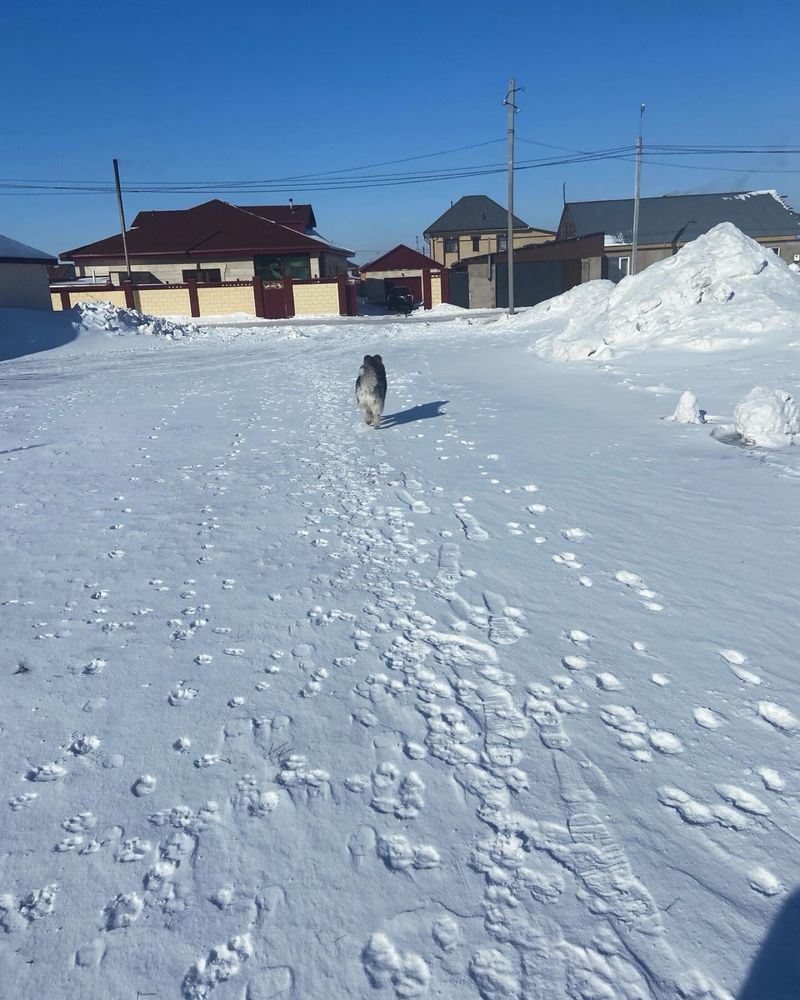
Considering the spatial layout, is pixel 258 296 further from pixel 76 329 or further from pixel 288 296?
pixel 76 329

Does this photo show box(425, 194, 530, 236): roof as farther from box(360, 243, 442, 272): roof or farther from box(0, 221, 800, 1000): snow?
box(0, 221, 800, 1000): snow

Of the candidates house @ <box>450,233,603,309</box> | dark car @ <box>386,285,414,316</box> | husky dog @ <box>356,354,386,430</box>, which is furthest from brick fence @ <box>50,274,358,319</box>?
husky dog @ <box>356,354,386,430</box>

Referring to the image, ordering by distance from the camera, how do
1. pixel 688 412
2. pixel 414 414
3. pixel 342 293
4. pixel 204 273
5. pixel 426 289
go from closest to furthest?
pixel 688 412
pixel 414 414
pixel 342 293
pixel 204 273
pixel 426 289

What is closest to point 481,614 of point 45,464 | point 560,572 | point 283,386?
point 560,572

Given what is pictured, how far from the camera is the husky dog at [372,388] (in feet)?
28.8

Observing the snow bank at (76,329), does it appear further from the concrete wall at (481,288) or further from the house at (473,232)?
the house at (473,232)

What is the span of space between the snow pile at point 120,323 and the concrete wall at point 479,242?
35.0 m

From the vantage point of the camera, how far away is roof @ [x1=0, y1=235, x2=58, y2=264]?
26.0m

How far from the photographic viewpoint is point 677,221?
4484 centimetres

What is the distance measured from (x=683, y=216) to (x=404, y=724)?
50.1 metres

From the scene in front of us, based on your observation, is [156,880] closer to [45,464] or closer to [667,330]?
[45,464]

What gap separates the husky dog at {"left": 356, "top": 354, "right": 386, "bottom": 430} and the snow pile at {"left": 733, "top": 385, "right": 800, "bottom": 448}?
4.24 meters

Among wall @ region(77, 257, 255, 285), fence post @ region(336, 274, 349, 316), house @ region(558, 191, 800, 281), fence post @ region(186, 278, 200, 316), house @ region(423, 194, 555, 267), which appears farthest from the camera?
house @ region(423, 194, 555, 267)

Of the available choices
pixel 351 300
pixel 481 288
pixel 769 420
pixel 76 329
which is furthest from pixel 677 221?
pixel 769 420
